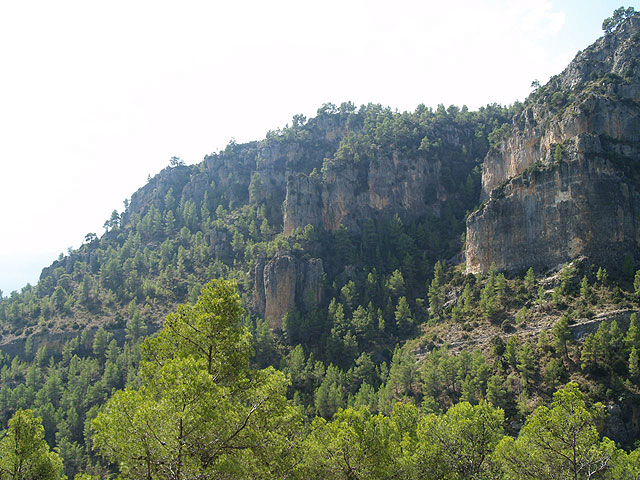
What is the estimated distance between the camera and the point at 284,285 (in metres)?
100

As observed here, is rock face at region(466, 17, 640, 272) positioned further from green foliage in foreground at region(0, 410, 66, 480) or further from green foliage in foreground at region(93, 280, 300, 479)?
green foliage in foreground at region(0, 410, 66, 480)

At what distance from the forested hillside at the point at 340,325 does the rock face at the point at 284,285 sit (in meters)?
0.48

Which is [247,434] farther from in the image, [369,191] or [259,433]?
[369,191]

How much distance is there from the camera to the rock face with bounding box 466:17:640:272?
73688 mm

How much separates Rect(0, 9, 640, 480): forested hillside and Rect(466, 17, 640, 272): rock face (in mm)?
710

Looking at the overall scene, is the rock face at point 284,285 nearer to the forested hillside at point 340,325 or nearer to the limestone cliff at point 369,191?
the forested hillside at point 340,325

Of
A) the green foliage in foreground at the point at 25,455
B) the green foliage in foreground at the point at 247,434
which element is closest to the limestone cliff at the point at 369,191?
the green foliage in foreground at the point at 247,434

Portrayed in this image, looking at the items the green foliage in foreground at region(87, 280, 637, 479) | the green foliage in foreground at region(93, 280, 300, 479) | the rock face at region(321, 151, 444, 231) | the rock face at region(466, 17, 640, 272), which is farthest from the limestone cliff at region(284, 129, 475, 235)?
the green foliage in foreground at region(93, 280, 300, 479)

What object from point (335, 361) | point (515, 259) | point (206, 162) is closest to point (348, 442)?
point (335, 361)

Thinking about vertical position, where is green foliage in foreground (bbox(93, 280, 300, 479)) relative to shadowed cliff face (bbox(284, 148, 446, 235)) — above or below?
below

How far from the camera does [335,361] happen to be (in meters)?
84.3

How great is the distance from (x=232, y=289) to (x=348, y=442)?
889 centimetres

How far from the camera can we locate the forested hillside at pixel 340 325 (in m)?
18.7

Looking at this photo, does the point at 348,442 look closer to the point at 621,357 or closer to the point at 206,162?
the point at 621,357
